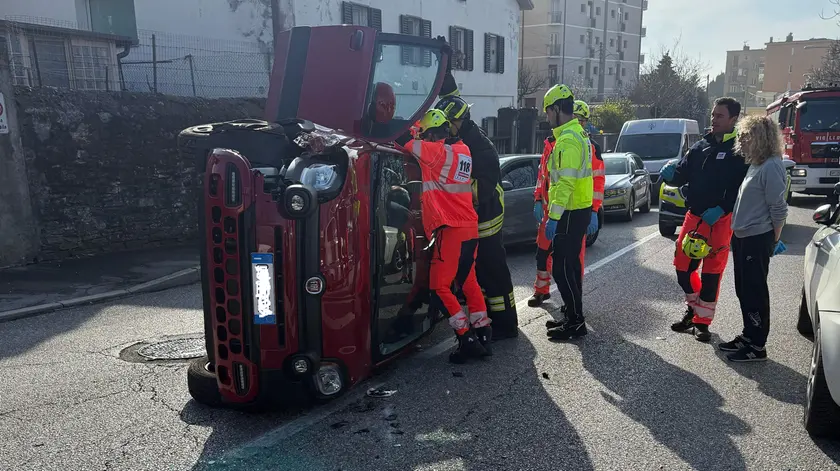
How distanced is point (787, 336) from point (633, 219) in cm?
831

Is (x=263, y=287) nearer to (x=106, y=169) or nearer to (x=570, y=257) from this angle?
(x=570, y=257)

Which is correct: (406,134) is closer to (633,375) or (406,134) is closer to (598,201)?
(598,201)

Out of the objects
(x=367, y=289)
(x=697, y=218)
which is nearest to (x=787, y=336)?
(x=697, y=218)

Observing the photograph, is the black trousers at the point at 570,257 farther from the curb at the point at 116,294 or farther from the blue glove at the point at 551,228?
the curb at the point at 116,294

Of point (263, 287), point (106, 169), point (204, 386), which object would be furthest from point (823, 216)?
point (106, 169)

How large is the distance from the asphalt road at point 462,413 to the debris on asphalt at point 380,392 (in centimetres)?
5

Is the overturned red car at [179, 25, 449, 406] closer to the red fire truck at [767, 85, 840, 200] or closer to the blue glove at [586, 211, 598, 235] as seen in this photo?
the blue glove at [586, 211, 598, 235]

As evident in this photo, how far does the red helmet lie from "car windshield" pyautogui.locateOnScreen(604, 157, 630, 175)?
30.8 feet

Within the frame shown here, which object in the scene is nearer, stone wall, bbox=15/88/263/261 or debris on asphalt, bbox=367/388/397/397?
debris on asphalt, bbox=367/388/397/397

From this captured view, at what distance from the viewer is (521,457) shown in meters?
3.47

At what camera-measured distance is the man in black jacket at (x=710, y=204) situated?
5242 millimetres

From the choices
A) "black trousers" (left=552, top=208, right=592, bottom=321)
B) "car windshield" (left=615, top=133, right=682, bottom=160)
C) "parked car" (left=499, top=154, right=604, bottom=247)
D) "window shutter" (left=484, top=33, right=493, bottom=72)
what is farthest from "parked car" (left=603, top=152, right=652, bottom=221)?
"window shutter" (left=484, top=33, right=493, bottom=72)

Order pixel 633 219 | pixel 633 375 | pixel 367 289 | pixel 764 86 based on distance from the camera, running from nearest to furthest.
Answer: pixel 367 289
pixel 633 375
pixel 633 219
pixel 764 86

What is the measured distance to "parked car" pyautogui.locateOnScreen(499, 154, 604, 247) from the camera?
9.44 m
